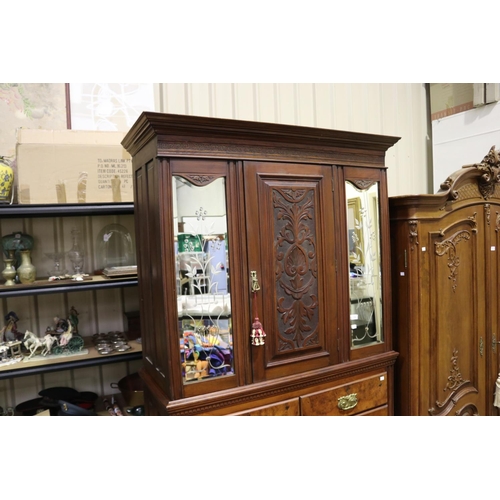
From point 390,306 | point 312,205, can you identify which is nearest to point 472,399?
point 390,306

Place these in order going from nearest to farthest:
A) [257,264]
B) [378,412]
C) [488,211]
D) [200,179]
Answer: [200,179], [257,264], [378,412], [488,211]

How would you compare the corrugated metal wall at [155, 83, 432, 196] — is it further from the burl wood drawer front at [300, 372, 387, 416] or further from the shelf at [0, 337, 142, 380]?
the burl wood drawer front at [300, 372, 387, 416]

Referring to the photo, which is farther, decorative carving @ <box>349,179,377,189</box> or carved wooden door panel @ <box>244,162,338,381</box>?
decorative carving @ <box>349,179,377,189</box>

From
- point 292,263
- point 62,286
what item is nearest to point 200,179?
point 292,263

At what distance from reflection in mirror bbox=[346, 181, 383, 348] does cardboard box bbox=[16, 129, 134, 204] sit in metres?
1.16

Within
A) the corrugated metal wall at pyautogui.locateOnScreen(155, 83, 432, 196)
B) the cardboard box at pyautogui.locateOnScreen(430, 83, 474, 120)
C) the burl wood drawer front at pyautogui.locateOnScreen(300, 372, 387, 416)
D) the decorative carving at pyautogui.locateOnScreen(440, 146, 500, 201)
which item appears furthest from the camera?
the cardboard box at pyautogui.locateOnScreen(430, 83, 474, 120)

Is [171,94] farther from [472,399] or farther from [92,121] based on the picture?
[472,399]

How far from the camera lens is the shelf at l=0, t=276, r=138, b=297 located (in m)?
1.95

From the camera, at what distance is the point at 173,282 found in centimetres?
158

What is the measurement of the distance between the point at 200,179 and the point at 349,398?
1241 millimetres

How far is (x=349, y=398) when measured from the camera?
199 centimetres

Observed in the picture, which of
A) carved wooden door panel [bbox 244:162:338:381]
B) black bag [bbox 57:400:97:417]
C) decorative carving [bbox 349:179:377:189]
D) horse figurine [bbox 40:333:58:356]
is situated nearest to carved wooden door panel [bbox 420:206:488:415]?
decorative carving [bbox 349:179:377:189]

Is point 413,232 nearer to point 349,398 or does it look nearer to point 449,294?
point 449,294

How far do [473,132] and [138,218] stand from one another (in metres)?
2.44
